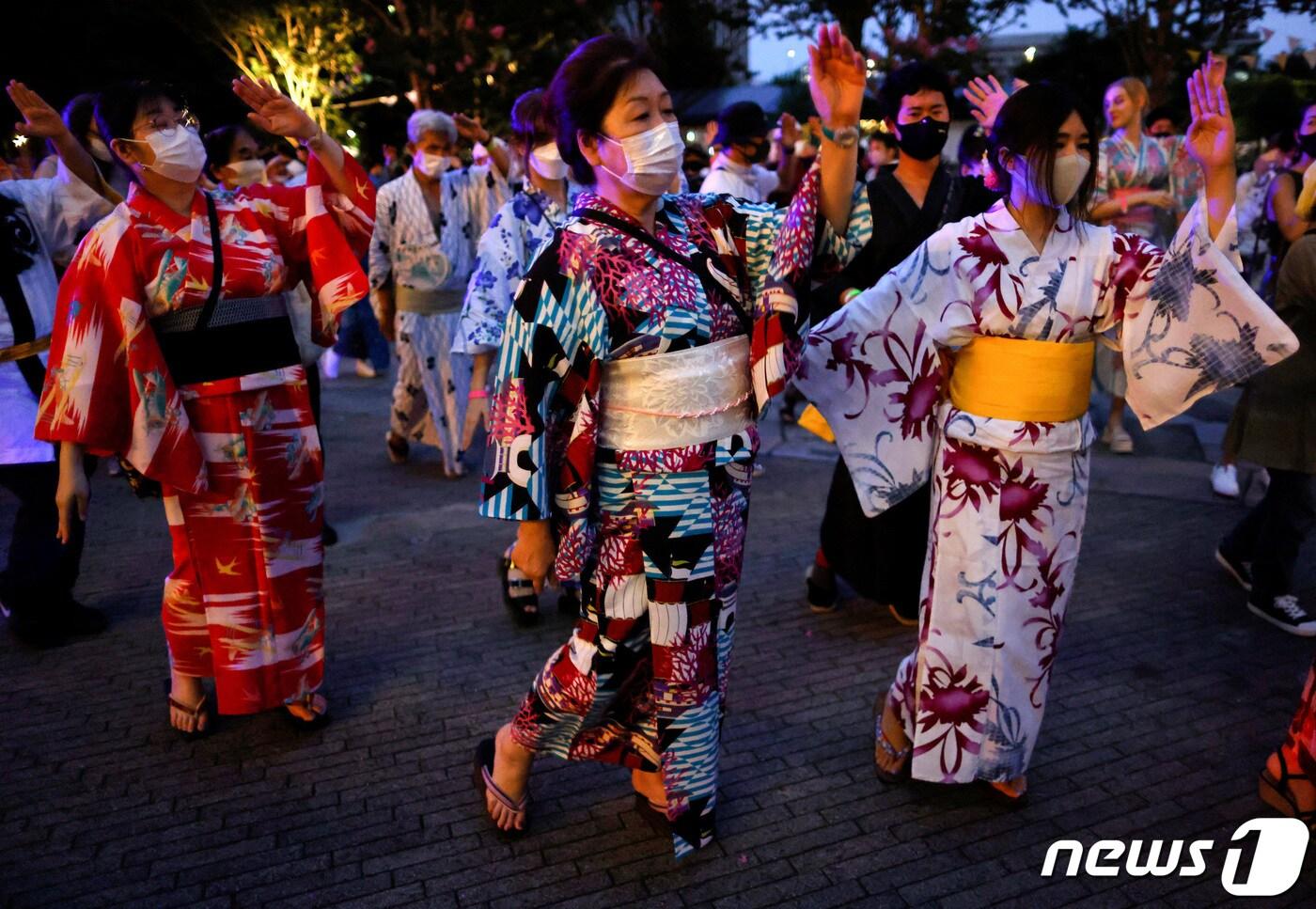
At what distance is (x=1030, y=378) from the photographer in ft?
7.95

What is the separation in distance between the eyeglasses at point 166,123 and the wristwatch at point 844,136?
1.79 m

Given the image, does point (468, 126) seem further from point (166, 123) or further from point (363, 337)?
point (363, 337)

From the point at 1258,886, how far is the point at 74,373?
3.30m

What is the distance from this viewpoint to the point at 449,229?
5.52 metres

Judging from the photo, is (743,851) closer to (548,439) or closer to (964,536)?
(964,536)

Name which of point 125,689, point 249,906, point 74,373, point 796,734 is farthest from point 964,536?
point 125,689

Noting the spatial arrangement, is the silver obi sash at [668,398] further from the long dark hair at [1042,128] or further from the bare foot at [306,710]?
the bare foot at [306,710]

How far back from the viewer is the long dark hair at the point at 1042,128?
2332 millimetres

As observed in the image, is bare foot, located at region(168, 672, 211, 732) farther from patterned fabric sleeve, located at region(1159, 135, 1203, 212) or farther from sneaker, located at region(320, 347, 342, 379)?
sneaker, located at region(320, 347, 342, 379)

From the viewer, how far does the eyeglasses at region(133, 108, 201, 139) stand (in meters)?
2.67

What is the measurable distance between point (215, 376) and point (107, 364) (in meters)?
0.27

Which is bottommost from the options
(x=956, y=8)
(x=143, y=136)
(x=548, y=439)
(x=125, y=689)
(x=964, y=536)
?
(x=125, y=689)

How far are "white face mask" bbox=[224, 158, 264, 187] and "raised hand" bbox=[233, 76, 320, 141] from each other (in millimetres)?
1132

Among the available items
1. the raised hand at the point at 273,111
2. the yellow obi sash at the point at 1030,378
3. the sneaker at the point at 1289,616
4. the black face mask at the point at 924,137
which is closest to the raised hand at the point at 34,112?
the raised hand at the point at 273,111
